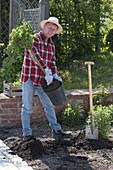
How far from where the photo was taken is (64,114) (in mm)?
6445

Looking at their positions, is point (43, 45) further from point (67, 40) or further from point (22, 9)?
point (67, 40)

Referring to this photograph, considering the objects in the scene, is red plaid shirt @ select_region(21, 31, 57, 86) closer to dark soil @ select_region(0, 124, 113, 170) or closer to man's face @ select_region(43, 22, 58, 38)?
man's face @ select_region(43, 22, 58, 38)

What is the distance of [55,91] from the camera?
18.5 ft

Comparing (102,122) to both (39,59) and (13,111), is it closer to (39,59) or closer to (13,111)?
(39,59)

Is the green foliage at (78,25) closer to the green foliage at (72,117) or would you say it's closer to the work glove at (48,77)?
the green foliage at (72,117)

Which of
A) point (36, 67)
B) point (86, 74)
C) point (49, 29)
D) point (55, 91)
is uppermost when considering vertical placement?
point (49, 29)

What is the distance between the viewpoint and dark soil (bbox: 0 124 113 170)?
453 cm

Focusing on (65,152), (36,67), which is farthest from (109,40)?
(65,152)

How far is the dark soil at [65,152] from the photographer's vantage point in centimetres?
453

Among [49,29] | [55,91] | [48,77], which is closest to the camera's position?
[48,77]

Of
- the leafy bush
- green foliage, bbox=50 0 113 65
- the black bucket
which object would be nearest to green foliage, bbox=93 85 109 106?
the black bucket

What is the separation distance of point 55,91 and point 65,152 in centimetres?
97

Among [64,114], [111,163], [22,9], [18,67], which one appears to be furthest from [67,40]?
[111,163]

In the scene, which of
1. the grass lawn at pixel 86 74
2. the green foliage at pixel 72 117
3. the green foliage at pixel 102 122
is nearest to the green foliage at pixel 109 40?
the grass lawn at pixel 86 74
